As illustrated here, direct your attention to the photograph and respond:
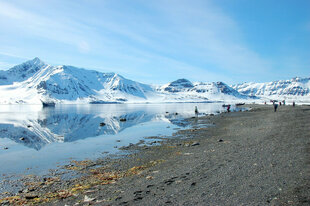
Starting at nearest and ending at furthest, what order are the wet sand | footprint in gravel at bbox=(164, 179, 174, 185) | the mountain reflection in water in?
1. the wet sand
2. footprint in gravel at bbox=(164, 179, 174, 185)
3. the mountain reflection in water

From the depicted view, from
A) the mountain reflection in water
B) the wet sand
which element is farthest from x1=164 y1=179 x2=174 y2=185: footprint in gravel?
the mountain reflection in water

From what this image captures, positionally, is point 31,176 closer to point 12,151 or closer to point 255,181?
point 12,151

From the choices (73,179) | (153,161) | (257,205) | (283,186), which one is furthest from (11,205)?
(283,186)

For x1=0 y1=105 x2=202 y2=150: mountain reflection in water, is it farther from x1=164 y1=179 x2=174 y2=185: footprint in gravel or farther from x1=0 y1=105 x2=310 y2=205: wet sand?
x1=164 y1=179 x2=174 y2=185: footprint in gravel

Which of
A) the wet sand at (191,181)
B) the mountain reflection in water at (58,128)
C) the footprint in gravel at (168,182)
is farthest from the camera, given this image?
the mountain reflection in water at (58,128)

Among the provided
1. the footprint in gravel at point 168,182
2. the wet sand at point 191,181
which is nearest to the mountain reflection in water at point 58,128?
the wet sand at point 191,181

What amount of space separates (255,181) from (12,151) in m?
23.8

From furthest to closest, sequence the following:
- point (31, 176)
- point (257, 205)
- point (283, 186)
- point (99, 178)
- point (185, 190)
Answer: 1. point (31, 176)
2. point (99, 178)
3. point (185, 190)
4. point (283, 186)
5. point (257, 205)

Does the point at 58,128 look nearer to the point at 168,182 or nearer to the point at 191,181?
the point at 168,182

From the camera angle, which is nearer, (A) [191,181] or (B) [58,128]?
(A) [191,181]

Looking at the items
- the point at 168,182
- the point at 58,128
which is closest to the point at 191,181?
the point at 168,182

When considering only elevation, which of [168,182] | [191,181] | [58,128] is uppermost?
[191,181]

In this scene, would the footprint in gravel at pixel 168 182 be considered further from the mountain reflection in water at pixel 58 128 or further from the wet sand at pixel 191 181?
the mountain reflection in water at pixel 58 128

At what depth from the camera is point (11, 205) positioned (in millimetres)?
10969
